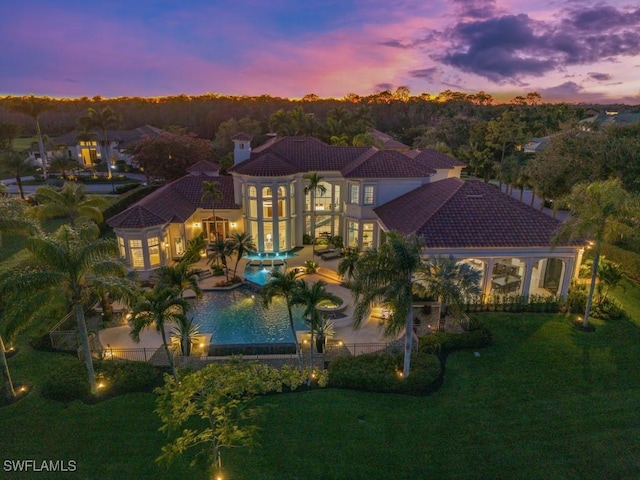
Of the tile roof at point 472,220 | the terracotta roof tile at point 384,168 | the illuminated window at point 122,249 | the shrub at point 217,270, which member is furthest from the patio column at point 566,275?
the illuminated window at point 122,249

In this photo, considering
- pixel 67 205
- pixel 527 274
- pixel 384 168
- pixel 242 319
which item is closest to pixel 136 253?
pixel 67 205

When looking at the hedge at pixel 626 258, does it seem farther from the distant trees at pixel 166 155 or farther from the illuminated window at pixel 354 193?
the distant trees at pixel 166 155

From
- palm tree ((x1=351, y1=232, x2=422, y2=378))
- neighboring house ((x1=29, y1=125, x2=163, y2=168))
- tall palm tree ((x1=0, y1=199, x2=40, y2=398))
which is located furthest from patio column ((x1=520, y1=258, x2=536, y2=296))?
neighboring house ((x1=29, y1=125, x2=163, y2=168))

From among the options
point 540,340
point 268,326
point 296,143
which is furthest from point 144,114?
point 540,340

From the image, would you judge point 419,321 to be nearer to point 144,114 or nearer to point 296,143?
point 296,143

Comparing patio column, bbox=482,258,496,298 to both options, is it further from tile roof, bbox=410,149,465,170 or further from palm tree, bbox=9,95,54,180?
palm tree, bbox=9,95,54,180

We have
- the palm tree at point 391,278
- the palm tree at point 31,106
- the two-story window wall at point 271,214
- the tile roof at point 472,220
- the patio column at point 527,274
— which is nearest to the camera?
the palm tree at point 391,278
